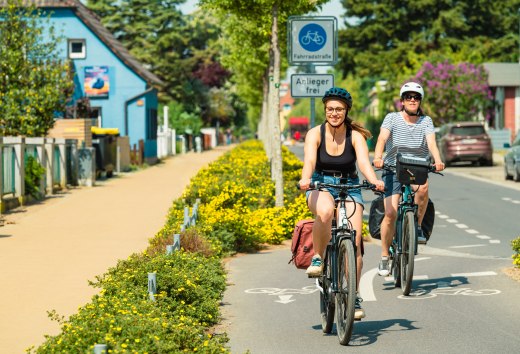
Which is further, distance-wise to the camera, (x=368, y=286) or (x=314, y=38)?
(x=314, y=38)

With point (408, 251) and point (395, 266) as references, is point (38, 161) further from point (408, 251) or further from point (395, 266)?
point (408, 251)

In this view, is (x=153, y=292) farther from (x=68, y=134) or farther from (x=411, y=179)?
(x=68, y=134)

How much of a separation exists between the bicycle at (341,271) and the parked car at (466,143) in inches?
1324

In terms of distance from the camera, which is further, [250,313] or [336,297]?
[250,313]

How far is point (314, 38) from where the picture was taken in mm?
17719

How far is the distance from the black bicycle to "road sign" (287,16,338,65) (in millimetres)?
9618

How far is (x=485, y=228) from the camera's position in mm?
18062

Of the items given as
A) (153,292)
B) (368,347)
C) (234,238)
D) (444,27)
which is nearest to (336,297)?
(368,347)

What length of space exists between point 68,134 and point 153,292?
85.4 feet

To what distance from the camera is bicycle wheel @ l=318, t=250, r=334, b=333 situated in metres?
8.04

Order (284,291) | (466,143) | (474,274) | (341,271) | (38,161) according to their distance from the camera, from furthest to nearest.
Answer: (466,143) < (38,161) < (474,274) < (284,291) < (341,271)

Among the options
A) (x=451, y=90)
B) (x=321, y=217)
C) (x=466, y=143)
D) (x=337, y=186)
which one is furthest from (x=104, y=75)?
(x=337, y=186)

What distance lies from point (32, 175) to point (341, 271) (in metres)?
17.2

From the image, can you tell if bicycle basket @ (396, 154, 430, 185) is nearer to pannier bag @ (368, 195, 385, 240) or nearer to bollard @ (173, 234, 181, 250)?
pannier bag @ (368, 195, 385, 240)
